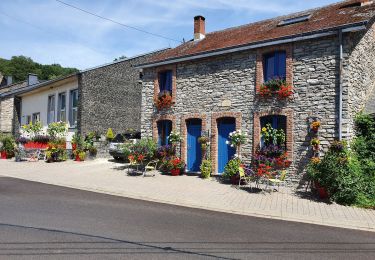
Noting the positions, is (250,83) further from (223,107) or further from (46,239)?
(46,239)

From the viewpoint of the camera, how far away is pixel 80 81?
20750mm

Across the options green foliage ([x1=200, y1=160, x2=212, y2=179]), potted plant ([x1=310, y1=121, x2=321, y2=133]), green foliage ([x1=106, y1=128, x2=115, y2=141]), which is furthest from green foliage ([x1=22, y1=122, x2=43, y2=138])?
potted plant ([x1=310, y1=121, x2=321, y2=133])

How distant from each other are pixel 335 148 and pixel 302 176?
1.63 meters

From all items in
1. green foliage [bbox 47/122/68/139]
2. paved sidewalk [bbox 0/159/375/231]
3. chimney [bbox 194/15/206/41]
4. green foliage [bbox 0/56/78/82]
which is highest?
green foliage [bbox 0/56/78/82]

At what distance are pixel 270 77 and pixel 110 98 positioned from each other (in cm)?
1164

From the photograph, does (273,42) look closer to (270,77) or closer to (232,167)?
Result: (270,77)

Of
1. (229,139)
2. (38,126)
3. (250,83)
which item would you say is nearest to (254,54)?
(250,83)

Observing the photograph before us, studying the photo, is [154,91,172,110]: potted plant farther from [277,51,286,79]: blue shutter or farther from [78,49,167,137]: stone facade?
[277,51,286,79]: blue shutter

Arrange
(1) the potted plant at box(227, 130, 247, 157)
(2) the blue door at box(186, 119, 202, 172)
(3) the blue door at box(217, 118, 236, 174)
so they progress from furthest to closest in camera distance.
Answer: (2) the blue door at box(186, 119, 202, 172), (3) the blue door at box(217, 118, 236, 174), (1) the potted plant at box(227, 130, 247, 157)

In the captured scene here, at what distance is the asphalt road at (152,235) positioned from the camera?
5437 mm

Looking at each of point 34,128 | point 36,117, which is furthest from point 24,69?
point 34,128

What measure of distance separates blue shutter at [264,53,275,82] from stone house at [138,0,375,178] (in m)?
0.04

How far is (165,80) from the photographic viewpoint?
17.1 metres

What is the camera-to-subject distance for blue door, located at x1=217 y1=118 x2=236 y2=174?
14.5 metres
